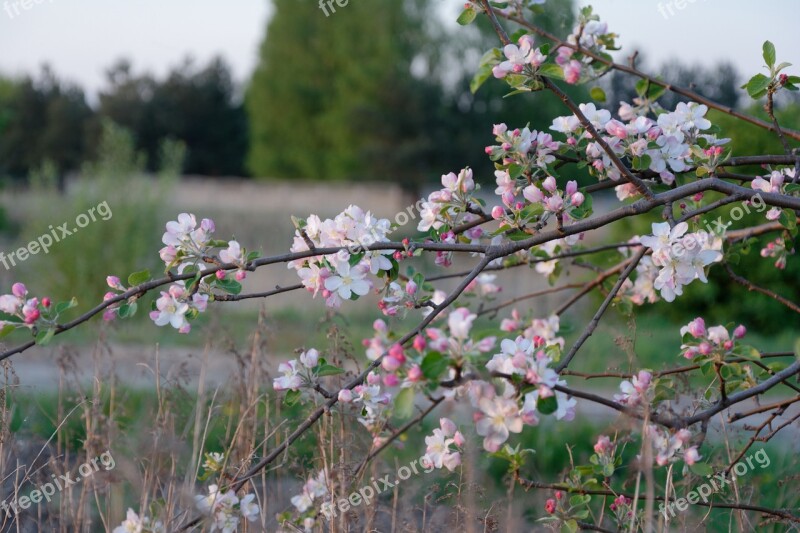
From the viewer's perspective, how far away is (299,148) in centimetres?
2580

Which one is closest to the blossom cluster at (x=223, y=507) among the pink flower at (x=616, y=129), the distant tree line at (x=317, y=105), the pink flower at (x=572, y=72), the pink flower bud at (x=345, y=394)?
the pink flower bud at (x=345, y=394)

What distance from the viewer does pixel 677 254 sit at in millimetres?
1599

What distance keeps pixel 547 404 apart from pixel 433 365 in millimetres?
236

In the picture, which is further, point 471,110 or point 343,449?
point 471,110

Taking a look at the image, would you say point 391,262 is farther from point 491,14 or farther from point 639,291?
point 639,291

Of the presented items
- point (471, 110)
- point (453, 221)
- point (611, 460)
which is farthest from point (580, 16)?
point (471, 110)

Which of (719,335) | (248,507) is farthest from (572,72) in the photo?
(248,507)

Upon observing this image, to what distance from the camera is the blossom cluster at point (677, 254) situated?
5.25 ft

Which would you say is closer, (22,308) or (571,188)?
(22,308)

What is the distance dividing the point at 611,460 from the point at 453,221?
0.63 metres

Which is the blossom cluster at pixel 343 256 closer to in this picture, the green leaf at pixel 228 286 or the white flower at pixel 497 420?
the green leaf at pixel 228 286

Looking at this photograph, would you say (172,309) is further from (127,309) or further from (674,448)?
(674,448)

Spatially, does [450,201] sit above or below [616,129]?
below

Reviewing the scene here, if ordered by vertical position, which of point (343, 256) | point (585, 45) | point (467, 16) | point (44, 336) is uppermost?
point (585, 45)
